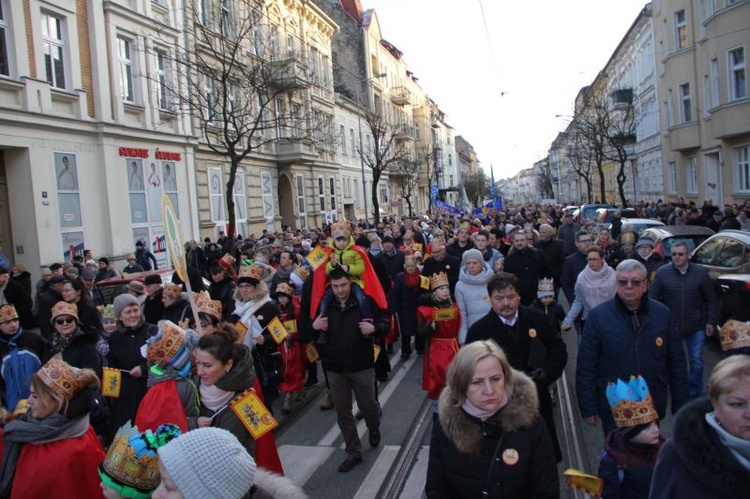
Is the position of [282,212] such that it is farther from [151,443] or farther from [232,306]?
[151,443]

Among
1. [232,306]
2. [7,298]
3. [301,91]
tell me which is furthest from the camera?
[301,91]

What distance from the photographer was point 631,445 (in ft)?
10.2

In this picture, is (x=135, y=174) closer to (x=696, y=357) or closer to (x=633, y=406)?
(x=696, y=357)

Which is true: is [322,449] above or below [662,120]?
below

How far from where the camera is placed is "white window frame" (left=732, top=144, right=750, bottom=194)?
23.5 meters

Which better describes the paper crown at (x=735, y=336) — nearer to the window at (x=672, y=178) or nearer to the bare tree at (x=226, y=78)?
the bare tree at (x=226, y=78)

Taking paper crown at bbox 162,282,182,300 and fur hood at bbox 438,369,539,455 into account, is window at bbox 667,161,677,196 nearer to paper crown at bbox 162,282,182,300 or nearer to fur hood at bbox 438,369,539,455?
paper crown at bbox 162,282,182,300

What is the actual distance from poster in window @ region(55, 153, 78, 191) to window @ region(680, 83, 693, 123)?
26948mm

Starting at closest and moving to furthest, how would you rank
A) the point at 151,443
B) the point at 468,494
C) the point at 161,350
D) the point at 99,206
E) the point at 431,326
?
the point at 151,443 < the point at 468,494 < the point at 161,350 < the point at 431,326 < the point at 99,206

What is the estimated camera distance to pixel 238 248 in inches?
803

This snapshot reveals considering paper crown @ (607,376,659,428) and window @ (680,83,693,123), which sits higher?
window @ (680,83,693,123)

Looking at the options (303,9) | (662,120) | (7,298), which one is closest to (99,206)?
(7,298)

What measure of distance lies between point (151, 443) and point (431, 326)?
149 inches

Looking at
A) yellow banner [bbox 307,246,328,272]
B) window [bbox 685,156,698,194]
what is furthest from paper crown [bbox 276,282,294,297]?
window [bbox 685,156,698,194]
